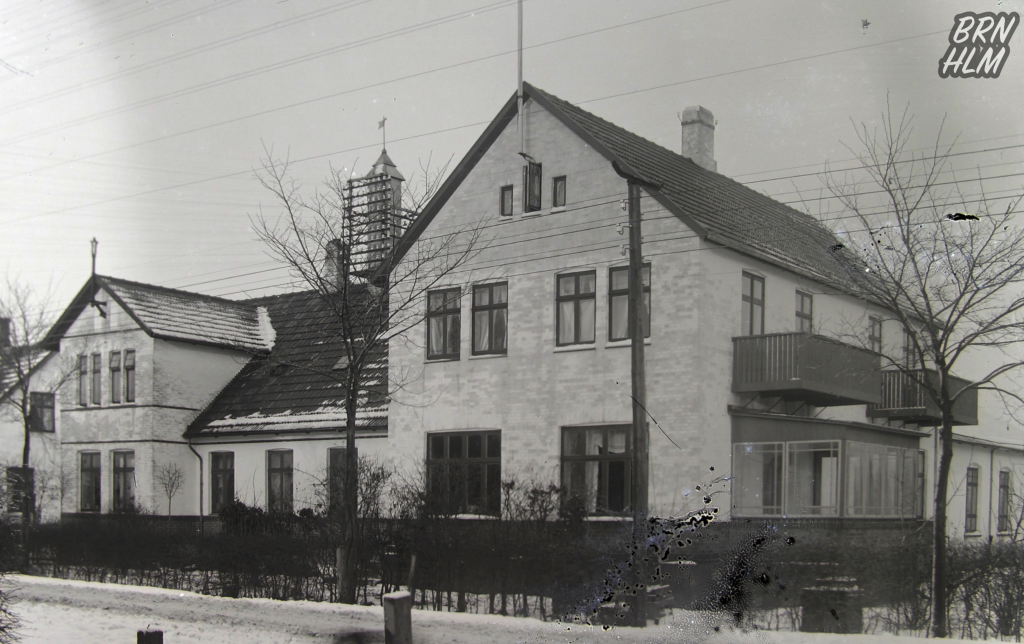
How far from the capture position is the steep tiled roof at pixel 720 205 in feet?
50.8

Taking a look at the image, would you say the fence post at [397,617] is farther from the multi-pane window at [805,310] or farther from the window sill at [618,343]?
the multi-pane window at [805,310]

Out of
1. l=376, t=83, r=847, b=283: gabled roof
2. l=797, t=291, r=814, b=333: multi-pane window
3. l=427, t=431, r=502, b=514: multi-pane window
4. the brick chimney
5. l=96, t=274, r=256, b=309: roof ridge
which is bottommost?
l=427, t=431, r=502, b=514: multi-pane window

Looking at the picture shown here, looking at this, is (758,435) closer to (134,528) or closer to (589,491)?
(589,491)

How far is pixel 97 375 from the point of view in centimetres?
2759

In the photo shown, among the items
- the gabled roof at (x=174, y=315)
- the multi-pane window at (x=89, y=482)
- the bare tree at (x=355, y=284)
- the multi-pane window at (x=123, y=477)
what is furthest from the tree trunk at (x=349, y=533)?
the multi-pane window at (x=89, y=482)

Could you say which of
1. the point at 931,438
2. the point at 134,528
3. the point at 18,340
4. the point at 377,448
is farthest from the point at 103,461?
the point at 931,438

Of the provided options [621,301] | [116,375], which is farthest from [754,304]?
[116,375]

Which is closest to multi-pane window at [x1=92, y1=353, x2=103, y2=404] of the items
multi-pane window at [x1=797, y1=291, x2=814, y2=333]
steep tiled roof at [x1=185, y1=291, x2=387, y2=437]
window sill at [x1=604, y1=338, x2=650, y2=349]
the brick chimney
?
steep tiled roof at [x1=185, y1=291, x2=387, y2=437]

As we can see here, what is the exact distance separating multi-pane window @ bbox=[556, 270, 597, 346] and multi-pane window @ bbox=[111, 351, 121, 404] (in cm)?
1419

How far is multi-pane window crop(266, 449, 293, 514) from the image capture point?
2494 centimetres

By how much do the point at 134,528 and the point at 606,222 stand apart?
11.8 m

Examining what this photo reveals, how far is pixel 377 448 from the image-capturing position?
22859 millimetres

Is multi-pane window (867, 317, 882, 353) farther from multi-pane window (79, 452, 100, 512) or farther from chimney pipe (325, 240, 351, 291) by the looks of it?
multi-pane window (79, 452, 100, 512)

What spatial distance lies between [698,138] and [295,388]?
40.1 ft
